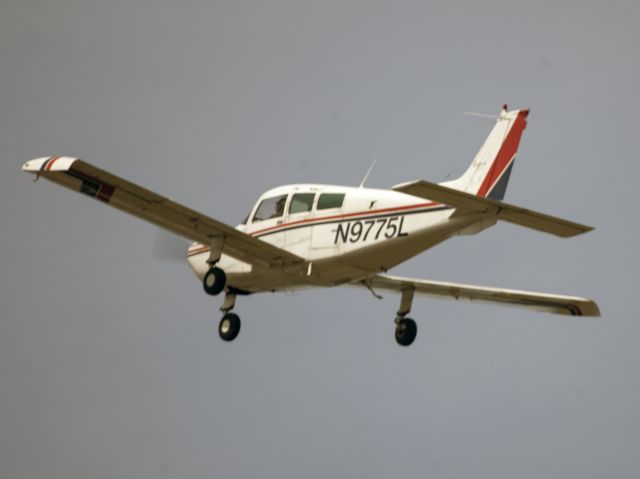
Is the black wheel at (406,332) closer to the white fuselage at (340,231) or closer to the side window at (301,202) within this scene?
the white fuselage at (340,231)

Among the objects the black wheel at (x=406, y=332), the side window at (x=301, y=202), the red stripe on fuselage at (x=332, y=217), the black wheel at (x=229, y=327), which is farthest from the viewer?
the black wheel at (x=406, y=332)

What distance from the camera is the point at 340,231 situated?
28.5 metres

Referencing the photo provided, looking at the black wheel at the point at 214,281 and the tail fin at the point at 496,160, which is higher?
the tail fin at the point at 496,160

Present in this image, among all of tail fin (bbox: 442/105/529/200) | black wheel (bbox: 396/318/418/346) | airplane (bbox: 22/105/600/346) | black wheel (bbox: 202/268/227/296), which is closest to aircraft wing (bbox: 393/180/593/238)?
airplane (bbox: 22/105/600/346)

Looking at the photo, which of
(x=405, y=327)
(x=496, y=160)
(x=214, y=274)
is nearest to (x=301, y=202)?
(x=214, y=274)

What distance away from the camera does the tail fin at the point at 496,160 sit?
87.9ft

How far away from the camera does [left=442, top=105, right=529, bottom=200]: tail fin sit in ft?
87.9

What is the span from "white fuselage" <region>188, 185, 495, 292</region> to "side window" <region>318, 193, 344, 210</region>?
0.02 meters

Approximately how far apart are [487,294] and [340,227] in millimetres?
4589

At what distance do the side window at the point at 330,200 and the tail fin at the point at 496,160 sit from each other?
7.86 ft

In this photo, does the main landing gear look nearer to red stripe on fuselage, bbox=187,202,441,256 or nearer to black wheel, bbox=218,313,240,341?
black wheel, bbox=218,313,240,341

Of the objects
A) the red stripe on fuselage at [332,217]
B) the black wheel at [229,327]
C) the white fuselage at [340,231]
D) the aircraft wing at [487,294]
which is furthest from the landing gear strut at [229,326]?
the aircraft wing at [487,294]

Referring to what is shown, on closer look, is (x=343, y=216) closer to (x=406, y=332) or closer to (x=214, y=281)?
(x=214, y=281)

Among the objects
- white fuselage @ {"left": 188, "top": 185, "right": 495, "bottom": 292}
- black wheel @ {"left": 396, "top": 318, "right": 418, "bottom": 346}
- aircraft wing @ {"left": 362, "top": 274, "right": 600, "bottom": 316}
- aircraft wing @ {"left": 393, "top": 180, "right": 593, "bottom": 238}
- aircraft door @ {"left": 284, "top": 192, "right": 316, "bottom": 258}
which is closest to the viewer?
aircraft wing @ {"left": 393, "top": 180, "right": 593, "bottom": 238}
